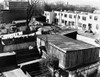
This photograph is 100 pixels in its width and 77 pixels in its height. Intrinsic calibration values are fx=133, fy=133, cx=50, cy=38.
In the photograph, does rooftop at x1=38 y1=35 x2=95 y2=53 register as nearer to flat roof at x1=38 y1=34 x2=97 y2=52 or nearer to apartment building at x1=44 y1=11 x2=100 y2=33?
flat roof at x1=38 y1=34 x2=97 y2=52

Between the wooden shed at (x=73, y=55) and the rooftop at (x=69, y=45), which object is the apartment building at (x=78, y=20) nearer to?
the rooftop at (x=69, y=45)

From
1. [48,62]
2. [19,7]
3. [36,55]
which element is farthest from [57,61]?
[19,7]

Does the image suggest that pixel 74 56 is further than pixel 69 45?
No

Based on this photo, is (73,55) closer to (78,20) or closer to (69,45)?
(69,45)

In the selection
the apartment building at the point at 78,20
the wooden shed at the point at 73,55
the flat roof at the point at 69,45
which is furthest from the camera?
the apartment building at the point at 78,20

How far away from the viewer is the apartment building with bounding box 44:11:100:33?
1428 inches

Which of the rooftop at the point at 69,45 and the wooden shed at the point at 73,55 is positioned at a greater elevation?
the rooftop at the point at 69,45

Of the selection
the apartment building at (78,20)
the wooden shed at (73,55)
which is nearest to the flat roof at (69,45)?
the wooden shed at (73,55)

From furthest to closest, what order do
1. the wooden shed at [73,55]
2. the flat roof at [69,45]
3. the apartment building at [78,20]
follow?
the apartment building at [78,20] < the flat roof at [69,45] < the wooden shed at [73,55]

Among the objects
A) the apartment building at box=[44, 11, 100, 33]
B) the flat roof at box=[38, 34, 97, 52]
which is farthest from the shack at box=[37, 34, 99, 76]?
the apartment building at box=[44, 11, 100, 33]

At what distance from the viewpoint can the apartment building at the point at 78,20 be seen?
36266 millimetres

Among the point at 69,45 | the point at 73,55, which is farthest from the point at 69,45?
the point at 73,55

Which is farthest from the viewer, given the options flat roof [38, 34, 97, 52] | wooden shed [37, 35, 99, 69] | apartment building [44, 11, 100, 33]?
apartment building [44, 11, 100, 33]

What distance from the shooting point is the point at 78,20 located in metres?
41.8
